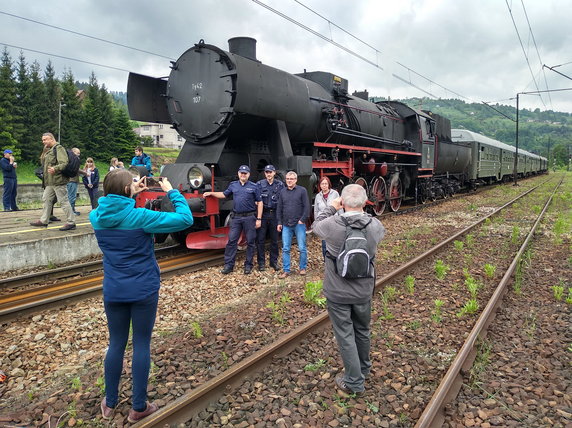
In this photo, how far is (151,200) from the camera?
671 centimetres

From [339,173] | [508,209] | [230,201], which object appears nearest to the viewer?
[230,201]

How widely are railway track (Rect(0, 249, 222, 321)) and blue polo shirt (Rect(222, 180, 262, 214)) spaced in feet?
4.34

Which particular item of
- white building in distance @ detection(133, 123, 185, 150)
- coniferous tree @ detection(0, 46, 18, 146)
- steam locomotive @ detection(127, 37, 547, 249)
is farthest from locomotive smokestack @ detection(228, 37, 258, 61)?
white building in distance @ detection(133, 123, 185, 150)

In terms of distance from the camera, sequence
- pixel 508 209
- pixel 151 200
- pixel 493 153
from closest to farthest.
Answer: pixel 151 200 → pixel 508 209 → pixel 493 153

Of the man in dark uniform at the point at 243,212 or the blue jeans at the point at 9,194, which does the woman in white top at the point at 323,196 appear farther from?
the blue jeans at the point at 9,194

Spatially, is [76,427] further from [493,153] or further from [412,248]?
[493,153]

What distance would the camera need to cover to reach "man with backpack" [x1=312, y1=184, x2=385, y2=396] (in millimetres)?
3020

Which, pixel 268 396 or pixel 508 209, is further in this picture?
pixel 508 209

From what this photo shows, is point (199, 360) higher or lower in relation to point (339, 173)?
lower

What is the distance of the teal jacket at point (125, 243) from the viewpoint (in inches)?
107

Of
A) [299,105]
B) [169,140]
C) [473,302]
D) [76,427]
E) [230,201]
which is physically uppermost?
[169,140]

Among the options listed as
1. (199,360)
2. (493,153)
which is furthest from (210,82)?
(493,153)

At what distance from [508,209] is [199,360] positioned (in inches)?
596

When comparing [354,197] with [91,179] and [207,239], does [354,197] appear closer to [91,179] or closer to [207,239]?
[207,239]
